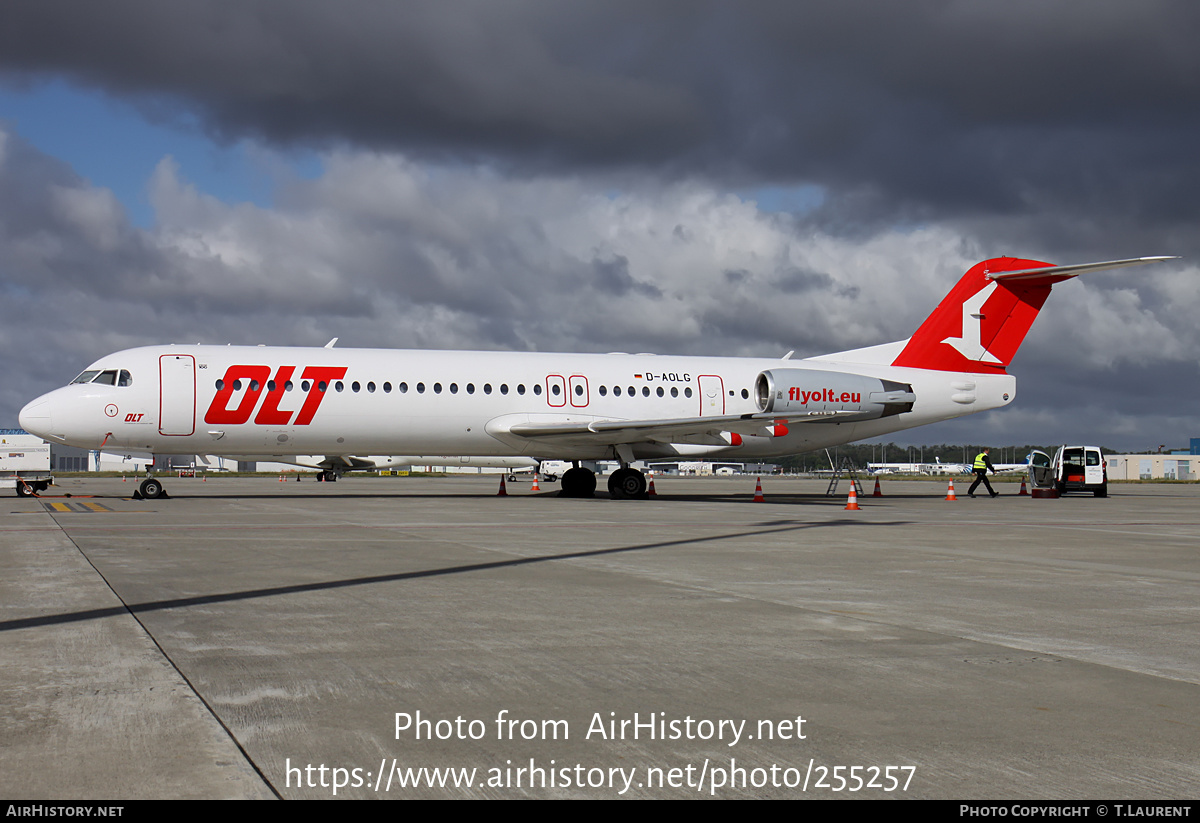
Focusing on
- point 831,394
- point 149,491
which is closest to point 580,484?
point 831,394

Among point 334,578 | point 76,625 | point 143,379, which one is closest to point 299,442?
point 143,379

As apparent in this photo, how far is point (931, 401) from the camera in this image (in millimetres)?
30000

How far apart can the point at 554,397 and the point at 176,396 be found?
31.1ft

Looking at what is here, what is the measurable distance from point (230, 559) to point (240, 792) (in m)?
8.17

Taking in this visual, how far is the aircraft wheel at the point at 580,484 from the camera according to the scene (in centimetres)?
2941

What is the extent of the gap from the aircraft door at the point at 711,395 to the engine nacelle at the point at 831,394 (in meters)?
1.10

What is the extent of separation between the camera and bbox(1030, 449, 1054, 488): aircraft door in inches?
1508

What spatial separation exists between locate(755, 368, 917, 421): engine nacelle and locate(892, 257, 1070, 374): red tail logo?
170 cm

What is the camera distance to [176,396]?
2455cm

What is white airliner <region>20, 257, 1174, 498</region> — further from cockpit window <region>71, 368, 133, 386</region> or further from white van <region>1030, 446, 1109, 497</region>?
white van <region>1030, 446, 1109, 497</region>

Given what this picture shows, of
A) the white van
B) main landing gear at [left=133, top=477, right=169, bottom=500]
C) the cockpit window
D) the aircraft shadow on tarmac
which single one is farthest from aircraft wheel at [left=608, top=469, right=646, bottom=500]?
the white van

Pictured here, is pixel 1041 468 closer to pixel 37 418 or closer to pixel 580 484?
pixel 580 484

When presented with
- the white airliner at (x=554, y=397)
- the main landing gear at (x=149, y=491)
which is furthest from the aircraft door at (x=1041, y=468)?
the main landing gear at (x=149, y=491)

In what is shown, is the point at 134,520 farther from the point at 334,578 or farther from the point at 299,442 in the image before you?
the point at 334,578
